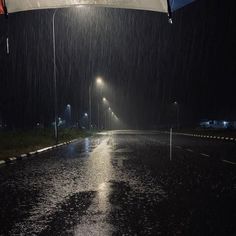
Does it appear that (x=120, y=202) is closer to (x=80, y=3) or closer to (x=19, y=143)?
(x=80, y=3)

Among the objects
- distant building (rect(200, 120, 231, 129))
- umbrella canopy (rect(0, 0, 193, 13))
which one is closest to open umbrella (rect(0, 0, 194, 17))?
umbrella canopy (rect(0, 0, 193, 13))

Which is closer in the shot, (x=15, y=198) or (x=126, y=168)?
(x=15, y=198)

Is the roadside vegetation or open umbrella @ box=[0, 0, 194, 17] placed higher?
open umbrella @ box=[0, 0, 194, 17]

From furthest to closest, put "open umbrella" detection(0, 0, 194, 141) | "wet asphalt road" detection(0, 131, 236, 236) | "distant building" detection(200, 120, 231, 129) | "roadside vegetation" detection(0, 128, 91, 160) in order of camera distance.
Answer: "distant building" detection(200, 120, 231, 129)
"roadside vegetation" detection(0, 128, 91, 160)
"open umbrella" detection(0, 0, 194, 141)
"wet asphalt road" detection(0, 131, 236, 236)

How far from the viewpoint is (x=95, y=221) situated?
5789 mm

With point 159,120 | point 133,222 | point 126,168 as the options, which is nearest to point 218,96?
point 159,120

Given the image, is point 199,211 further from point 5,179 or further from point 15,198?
point 5,179

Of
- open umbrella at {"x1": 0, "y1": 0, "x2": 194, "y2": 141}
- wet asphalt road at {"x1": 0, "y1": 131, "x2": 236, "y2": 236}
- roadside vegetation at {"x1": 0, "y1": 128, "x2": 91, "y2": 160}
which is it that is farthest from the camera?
roadside vegetation at {"x1": 0, "y1": 128, "x2": 91, "y2": 160}

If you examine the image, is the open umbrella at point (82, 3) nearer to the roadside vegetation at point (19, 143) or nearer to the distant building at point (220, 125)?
the roadside vegetation at point (19, 143)

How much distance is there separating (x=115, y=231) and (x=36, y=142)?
24261 mm

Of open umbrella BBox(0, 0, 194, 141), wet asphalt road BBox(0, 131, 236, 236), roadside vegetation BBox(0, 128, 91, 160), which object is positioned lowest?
roadside vegetation BBox(0, 128, 91, 160)

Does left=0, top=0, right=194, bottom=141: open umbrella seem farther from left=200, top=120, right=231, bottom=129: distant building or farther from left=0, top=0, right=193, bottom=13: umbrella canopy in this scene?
left=200, top=120, right=231, bottom=129: distant building

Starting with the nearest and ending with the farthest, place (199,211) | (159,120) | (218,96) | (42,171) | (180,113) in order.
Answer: (199,211)
(42,171)
(218,96)
(180,113)
(159,120)

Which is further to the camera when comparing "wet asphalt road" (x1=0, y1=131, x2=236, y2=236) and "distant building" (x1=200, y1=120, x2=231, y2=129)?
"distant building" (x1=200, y1=120, x2=231, y2=129)
